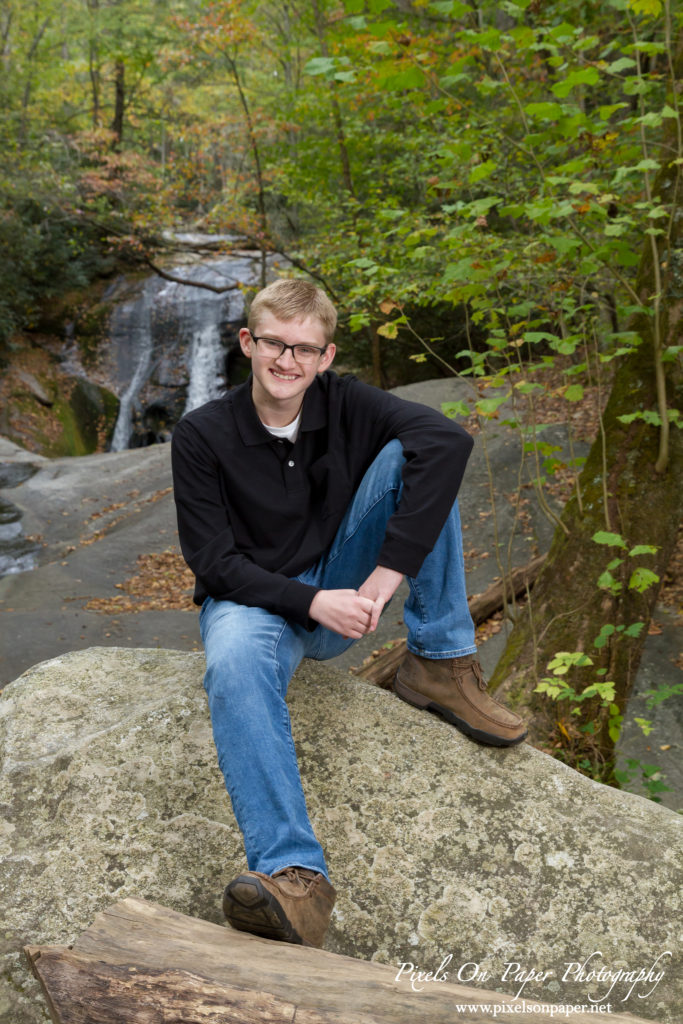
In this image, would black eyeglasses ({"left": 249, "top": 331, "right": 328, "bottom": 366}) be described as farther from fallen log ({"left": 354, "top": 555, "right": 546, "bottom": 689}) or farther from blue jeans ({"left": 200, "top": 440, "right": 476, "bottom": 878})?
fallen log ({"left": 354, "top": 555, "right": 546, "bottom": 689})

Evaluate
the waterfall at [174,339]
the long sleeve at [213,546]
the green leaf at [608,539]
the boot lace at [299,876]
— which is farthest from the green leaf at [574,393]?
the waterfall at [174,339]

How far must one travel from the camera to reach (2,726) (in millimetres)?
2984

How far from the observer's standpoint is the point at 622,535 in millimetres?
4418

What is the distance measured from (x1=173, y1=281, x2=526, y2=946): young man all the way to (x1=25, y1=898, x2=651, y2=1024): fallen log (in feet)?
1.78

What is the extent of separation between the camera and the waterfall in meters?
17.9

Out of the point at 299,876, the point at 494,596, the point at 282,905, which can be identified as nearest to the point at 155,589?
the point at 494,596

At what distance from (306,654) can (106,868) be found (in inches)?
36.5

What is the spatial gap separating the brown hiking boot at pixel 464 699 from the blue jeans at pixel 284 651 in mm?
56

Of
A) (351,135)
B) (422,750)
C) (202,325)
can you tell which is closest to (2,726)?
(422,750)

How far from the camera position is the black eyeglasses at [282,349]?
2.66 meters

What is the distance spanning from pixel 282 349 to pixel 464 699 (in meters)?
1.39

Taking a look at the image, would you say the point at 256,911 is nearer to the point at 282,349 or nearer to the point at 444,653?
the point at 444,653

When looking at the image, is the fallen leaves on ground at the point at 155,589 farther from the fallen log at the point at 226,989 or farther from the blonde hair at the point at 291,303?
the fallen log at the point at 226,989

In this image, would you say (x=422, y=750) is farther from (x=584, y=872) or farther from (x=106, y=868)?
(x=106, y=868)
